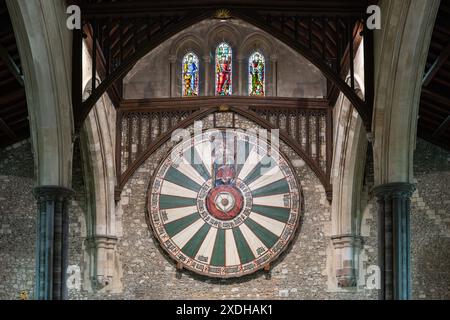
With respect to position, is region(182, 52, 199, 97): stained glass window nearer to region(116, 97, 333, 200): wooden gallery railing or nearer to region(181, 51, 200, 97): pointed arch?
region(181, 51, 200, 97): pointed arch

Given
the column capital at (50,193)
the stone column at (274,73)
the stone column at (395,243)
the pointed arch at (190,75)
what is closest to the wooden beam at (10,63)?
the column capital at (50,193)

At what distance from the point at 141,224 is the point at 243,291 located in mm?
1893

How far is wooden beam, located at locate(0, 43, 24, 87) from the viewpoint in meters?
12.6

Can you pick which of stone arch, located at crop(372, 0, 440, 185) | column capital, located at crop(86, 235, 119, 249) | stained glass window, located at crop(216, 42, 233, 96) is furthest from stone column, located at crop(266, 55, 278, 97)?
stone arch, located at crop(372, 0, 440, 185)

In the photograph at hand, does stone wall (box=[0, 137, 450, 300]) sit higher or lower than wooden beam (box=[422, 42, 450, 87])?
lower

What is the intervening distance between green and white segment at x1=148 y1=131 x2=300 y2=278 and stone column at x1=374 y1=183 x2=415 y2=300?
426 centimetres

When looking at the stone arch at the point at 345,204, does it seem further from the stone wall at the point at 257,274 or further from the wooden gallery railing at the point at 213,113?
the wooden gallery railing at the point at 213,113

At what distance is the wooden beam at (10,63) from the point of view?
41.4 ft

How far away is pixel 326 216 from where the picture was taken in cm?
1622

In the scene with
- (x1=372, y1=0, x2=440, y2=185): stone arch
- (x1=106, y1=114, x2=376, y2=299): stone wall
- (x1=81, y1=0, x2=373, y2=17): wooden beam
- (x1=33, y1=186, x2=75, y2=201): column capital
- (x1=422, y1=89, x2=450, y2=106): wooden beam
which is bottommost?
(x1=106, y1=114, x2=376, y2=299): stone wall

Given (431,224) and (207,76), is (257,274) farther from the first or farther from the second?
(207,76)
